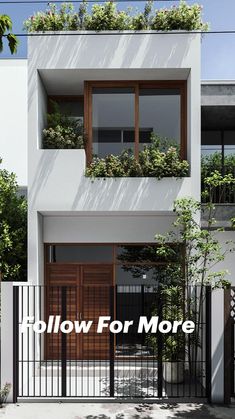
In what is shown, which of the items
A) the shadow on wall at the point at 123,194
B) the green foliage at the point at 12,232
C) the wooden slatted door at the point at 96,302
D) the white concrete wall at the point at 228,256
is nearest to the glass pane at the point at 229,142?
the white concrete wall at the point at 228,256

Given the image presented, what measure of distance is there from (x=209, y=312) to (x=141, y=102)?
18.3ft

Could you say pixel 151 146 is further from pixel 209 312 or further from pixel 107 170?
pixel 209 312

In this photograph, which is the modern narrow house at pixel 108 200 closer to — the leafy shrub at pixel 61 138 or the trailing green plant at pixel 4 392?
the leafy shrub at pixel 61 138

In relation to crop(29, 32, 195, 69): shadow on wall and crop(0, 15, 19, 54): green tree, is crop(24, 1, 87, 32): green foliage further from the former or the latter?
crop(0, 15, 19, 54): green tree

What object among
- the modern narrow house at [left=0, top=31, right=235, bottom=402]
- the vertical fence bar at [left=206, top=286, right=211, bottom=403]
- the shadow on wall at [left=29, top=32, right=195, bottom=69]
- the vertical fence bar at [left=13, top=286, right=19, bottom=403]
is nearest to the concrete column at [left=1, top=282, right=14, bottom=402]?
the vertical fence bar at [left=13, top=286, right=19, bottom=403]

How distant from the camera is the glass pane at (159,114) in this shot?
11.0 m

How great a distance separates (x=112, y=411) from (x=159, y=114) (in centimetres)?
709

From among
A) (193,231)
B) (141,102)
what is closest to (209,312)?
(193,231)

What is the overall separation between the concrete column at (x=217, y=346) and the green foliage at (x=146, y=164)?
3376 millimetres

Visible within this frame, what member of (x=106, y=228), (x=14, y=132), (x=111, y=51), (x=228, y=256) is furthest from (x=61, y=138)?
(x=14, y=132)

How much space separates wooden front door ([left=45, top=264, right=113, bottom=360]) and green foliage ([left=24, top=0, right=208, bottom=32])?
6070mm

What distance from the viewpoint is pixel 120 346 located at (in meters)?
10.3

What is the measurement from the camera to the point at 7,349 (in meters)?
8.55

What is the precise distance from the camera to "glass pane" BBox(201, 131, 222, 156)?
42.9 feet
